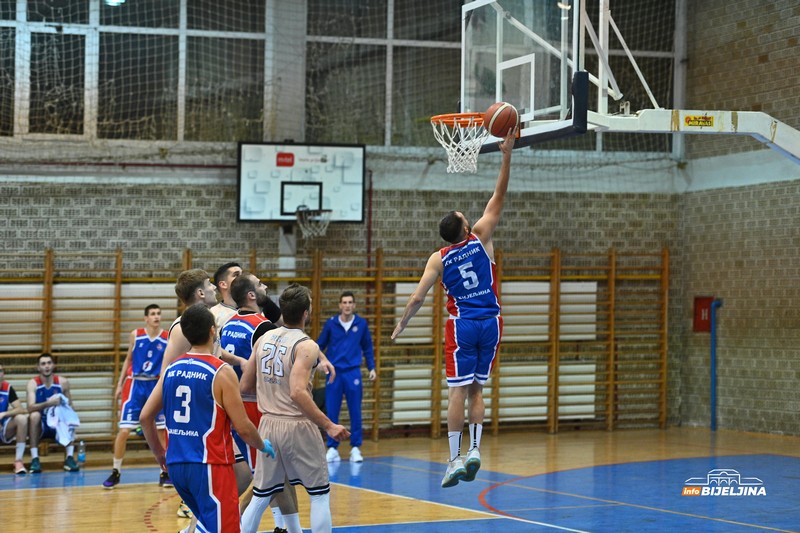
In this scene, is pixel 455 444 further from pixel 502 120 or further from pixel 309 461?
pixel 502 120

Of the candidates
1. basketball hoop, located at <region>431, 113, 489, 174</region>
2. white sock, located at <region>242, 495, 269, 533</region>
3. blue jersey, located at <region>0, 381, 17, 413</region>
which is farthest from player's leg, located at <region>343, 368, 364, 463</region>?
white sock, located at <region>242, 495, 269, 533</region>

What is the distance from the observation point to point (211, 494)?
541 centimetres

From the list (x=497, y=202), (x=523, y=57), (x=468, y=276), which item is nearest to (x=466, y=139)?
(x=523, y=57)

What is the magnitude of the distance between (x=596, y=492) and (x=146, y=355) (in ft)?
16.7

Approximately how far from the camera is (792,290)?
583 inches

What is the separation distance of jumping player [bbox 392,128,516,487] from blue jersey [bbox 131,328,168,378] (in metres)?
4.97

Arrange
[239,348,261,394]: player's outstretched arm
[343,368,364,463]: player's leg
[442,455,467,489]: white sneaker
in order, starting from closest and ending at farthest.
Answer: [239,348,261,394]: player's outstretched arm
[442,455,467,489]: white sneaker
[343,368,364,463]: player's leg

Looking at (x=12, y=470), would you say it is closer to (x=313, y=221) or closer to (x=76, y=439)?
(x=76, y=439)

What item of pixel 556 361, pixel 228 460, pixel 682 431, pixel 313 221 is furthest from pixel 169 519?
pixel 682 431

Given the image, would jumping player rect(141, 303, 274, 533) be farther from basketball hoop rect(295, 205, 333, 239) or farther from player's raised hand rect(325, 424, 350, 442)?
basketball hoop rect(295, 205, 333, 239)

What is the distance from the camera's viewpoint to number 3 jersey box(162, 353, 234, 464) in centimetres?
540

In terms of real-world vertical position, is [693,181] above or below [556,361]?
above

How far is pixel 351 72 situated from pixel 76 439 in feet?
21.1

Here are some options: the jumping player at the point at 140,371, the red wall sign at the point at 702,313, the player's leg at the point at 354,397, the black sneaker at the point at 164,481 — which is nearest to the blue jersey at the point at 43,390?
the jumping player at the point at 140,371
